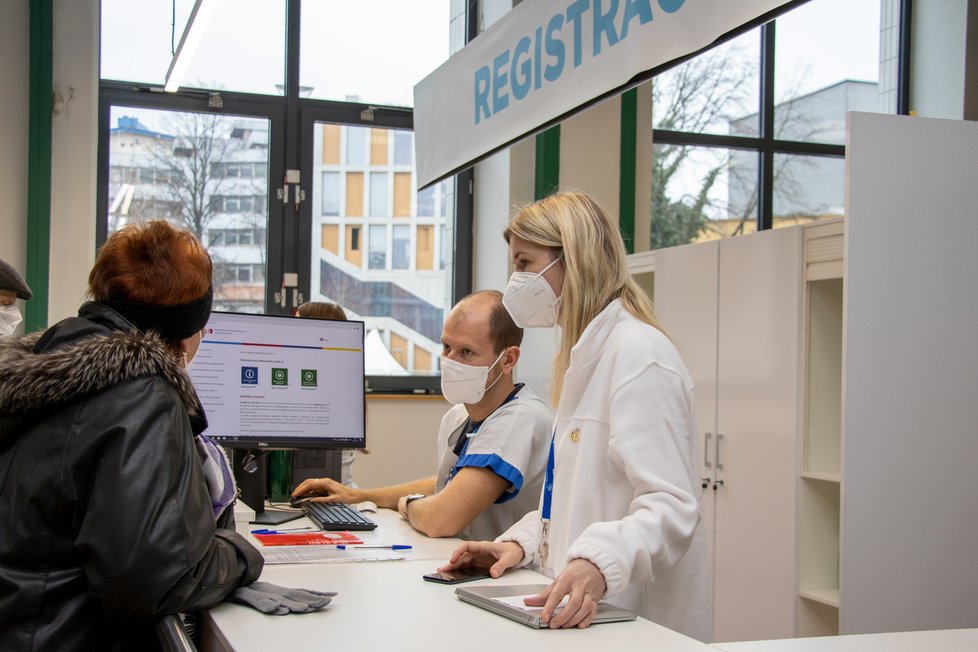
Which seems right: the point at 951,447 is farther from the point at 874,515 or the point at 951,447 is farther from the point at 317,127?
the point at 317,127

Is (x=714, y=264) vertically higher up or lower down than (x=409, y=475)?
higher up

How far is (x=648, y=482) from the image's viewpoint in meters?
1.59

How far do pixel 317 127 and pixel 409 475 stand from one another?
1.98 m

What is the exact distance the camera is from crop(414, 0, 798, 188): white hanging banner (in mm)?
2240

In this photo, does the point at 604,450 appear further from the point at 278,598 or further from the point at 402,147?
the point at 402,147

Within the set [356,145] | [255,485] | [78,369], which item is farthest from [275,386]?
[356,145]

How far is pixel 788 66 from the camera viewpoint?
18.6 feet

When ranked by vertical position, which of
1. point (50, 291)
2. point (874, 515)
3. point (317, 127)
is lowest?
point (874, 515)

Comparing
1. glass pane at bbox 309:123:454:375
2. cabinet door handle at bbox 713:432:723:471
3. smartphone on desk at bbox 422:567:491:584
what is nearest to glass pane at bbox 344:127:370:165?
glass pane at bbox 309:123:454:375

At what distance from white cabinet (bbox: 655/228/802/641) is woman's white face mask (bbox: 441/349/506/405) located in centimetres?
135

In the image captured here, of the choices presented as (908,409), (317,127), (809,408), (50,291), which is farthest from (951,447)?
(50,291)

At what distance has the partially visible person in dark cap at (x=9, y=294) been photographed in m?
3.44

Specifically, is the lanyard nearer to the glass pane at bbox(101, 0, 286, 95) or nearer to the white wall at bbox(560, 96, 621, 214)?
the white wall at bbox(560, 96, 621, 214)

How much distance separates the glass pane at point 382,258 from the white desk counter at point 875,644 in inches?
157
